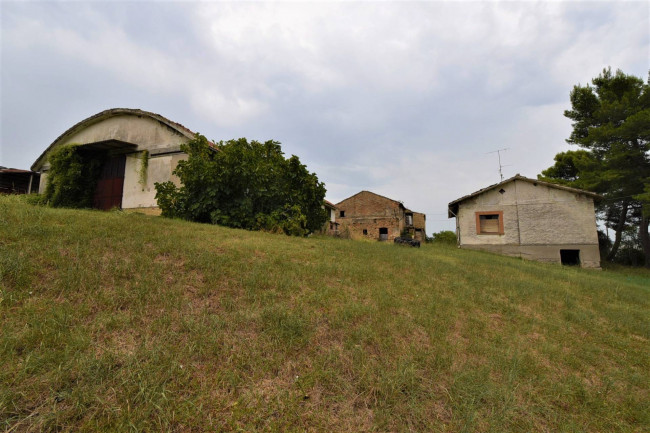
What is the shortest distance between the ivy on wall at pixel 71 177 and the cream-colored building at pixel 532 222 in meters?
21.9

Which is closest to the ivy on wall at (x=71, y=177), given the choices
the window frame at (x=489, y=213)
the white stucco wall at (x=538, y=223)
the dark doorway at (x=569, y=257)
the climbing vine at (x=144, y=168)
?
the climbing vine at (x=144, y=168)

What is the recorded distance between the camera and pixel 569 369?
3.83 metres

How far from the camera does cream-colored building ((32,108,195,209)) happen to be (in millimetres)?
12766

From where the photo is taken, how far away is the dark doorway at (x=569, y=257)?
17.8 meters

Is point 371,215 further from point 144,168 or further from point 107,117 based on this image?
point 107,117

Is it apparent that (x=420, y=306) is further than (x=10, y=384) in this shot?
Yes

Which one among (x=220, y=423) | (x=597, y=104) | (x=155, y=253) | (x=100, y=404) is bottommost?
(x=220, y=423)

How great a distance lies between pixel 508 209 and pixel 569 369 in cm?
1755

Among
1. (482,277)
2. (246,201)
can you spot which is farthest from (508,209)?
(246,201)

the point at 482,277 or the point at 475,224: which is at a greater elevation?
the point at 475,224

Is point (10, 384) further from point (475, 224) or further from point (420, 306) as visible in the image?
point (475, 224)

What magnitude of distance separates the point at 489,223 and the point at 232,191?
17.2 meters

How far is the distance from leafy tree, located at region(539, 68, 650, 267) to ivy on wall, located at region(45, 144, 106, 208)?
102 ft

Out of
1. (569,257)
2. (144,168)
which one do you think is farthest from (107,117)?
(569,257)
